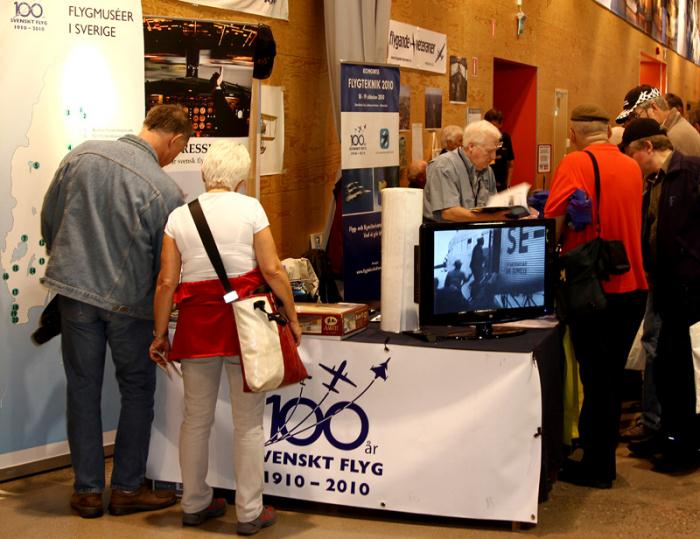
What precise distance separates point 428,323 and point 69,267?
50.6 inches

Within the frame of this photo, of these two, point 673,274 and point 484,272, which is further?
point 673,274

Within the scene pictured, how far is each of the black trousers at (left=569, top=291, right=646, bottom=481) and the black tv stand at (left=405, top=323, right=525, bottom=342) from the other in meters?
0.34

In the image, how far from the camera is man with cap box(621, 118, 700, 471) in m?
4.09

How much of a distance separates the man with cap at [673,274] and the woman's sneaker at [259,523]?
1774 mm

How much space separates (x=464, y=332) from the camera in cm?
357

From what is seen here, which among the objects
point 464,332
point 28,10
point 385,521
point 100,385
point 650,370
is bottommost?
point 385,521

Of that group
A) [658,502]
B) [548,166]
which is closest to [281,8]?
[658,502]

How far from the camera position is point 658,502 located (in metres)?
3.76

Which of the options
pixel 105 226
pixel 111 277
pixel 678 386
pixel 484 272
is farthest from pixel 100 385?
pixel 678 386

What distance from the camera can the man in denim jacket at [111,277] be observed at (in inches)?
134

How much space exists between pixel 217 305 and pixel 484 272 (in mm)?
997

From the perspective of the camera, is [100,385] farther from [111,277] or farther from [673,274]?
[673,274]

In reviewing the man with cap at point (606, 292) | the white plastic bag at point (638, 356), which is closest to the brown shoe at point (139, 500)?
the man with cap at point (606, 292)

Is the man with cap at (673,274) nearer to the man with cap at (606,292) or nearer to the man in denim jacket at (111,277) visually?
the man with cap at (606,292)
